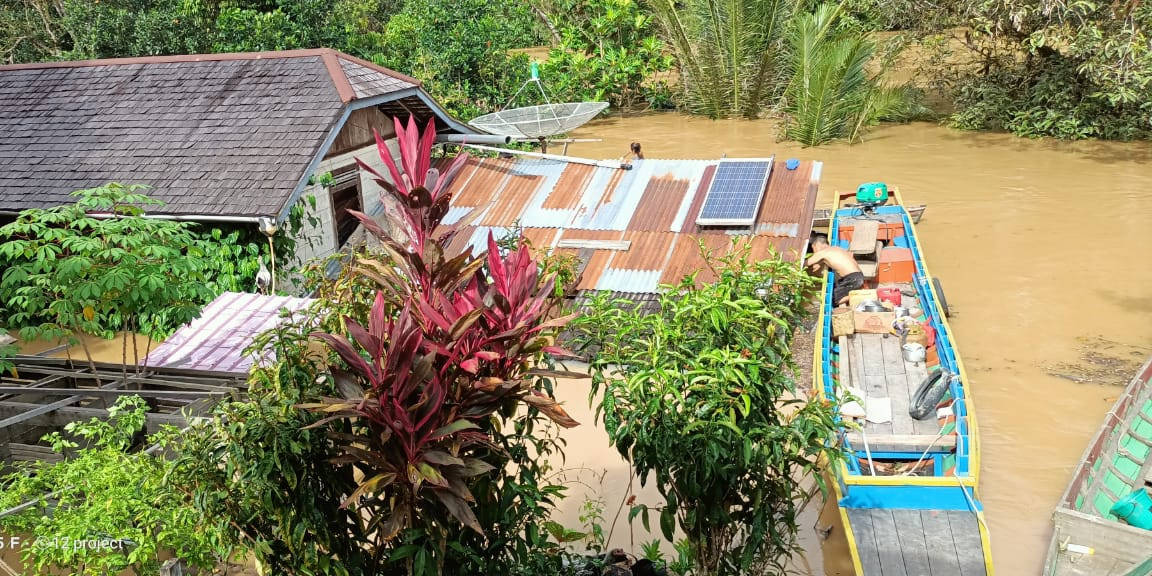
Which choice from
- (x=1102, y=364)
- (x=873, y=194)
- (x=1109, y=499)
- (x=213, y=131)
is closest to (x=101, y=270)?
(x=213, y=131)

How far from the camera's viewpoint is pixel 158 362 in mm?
7258

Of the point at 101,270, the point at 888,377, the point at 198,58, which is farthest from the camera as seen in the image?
the point at 198,58

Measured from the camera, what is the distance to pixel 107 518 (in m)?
4.58

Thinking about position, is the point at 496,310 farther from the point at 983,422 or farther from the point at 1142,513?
the point at 983,422

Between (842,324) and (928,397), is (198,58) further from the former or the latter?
(928,397)

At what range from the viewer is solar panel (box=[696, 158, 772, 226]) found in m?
11.3

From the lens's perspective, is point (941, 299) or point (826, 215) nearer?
point (941, 299)

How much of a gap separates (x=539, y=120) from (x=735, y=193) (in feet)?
13.2

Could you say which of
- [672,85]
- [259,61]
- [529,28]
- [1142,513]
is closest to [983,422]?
[1142,513]

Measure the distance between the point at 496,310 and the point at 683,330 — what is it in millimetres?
1160

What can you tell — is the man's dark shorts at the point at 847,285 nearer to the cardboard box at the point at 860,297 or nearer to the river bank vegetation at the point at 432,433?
the cardboard box at the point at 860,297

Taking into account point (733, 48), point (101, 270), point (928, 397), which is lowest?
point (733, 48)

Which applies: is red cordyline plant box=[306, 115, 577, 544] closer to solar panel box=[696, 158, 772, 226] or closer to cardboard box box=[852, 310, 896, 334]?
cardboard box box=[852, 310, 896, 334]

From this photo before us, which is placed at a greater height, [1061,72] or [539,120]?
[539,120]
